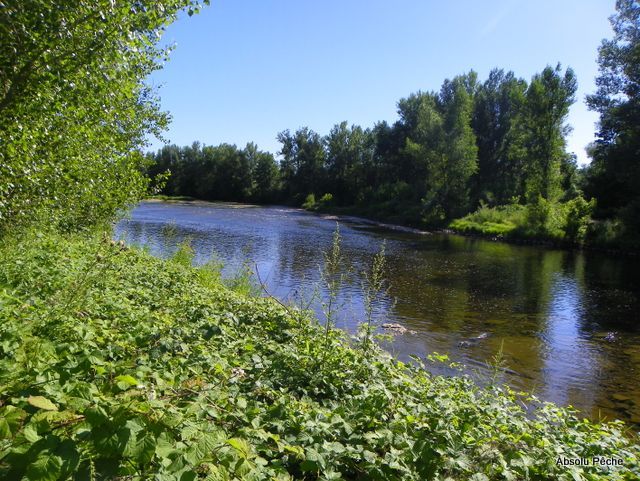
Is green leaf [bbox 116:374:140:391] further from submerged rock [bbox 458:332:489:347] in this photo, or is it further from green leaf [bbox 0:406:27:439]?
submerged rock [bbox 458:332:489:347]

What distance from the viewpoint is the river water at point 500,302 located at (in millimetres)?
9992

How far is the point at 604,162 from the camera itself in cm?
3834

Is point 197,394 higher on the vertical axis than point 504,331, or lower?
higher

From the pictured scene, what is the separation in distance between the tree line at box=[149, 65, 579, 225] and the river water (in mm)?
7627

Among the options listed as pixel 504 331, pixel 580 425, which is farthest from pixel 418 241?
pixel 580 425

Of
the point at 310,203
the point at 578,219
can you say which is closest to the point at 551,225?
the point at 578,219

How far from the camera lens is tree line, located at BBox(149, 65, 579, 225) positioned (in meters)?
45.2

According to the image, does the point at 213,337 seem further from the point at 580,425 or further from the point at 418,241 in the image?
the point at 418,241

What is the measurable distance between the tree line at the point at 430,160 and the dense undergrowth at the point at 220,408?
35.0 feet

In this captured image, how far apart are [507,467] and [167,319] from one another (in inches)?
174

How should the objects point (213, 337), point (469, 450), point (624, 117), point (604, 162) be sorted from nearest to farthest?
point (469, 450) → point (213, 337) → point (624, 117) → point (604, 162)

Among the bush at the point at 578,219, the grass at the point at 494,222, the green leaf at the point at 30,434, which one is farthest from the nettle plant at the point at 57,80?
the grass at the point at 494,222

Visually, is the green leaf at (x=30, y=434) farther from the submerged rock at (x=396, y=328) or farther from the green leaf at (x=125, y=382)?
the submerged rock at (x=396, y=328)

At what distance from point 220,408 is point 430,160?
181 ft
